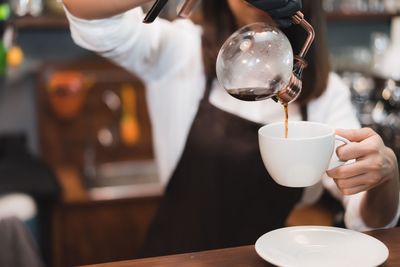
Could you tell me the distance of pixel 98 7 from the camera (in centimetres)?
105

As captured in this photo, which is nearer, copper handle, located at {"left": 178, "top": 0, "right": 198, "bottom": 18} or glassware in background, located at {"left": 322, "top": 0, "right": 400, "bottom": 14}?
copper handle, located at {"left": 178, "top": 0, "right": 198, "bottom": 18}

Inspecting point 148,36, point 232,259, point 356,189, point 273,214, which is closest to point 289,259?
point 232,259

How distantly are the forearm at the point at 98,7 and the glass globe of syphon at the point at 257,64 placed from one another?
11.0 inches

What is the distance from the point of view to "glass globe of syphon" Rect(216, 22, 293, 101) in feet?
2.52

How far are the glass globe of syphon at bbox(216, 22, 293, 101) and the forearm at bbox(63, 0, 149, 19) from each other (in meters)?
0.28

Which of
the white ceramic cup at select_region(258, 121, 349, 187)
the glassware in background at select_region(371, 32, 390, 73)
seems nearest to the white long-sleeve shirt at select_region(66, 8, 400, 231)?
the white ceramic cup at select_region(258, 121, 349, 187)

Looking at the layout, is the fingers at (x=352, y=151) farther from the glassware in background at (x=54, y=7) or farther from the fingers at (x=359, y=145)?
the glassware in background at (x=54, y=7)

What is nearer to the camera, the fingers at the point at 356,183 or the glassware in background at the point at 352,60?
the fingers at the point at 356,183

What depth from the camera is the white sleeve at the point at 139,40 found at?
3.77ft

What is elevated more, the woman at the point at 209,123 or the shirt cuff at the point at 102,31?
the shirt cuff at the point at 102,31

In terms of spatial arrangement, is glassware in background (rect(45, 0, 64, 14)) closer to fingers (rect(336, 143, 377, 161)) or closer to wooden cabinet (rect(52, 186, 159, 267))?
wooden cabinet (rect(52, 186, 159, 267))

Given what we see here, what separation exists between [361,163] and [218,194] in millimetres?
587

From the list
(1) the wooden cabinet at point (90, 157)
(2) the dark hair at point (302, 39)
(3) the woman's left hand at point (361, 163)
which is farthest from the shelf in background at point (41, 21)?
(3) the woman's left hand at point (361, 163)

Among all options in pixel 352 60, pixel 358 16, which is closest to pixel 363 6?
pixel 358 16
